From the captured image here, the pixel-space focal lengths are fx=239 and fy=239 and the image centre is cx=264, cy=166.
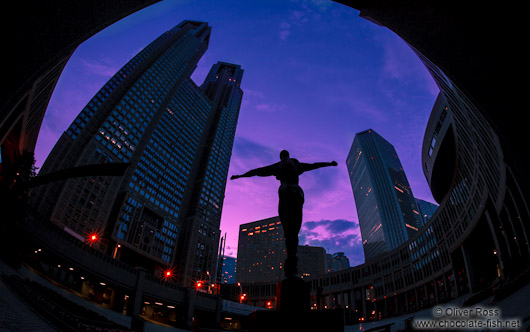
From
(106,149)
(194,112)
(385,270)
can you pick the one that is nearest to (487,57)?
(385,270)

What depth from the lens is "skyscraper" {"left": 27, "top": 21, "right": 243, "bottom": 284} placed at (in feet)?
235

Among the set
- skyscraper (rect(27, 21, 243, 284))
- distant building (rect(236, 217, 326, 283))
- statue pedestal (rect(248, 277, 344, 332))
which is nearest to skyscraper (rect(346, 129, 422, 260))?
distant building (rect(236, 217, 326, 283))

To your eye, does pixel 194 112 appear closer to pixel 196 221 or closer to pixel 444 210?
pixel 196 221

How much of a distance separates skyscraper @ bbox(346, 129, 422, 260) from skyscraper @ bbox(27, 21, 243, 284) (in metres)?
99.2

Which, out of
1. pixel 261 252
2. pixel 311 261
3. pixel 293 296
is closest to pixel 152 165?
pixel 261 252

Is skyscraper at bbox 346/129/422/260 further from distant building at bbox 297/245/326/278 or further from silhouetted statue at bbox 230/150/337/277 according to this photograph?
silhouetted statue at bbox 230/150/337/277

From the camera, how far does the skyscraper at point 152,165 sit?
71750 millimetres

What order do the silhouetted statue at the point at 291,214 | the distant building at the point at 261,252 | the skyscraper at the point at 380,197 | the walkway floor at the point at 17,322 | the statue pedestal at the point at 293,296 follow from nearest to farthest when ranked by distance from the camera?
the statue pedestal at the point at 293,296 < the silhouetted statue at the point at 291,214 < the walkway floor at the point at 17,322 < the skyscraper at the point at 380,197 < the distant building at the point at 261,252

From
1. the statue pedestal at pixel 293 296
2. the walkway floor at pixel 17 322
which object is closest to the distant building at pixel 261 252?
the walkway floor at pixel 17 322

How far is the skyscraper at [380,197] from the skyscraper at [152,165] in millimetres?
99161

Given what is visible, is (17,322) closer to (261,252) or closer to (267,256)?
(267,256)

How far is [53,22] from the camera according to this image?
448 centimetres

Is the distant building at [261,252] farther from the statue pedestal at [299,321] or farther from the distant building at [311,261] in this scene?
the statue pedestal at [299,321]

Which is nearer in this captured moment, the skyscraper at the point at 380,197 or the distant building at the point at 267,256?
the skyscraper at the point at 380,197
